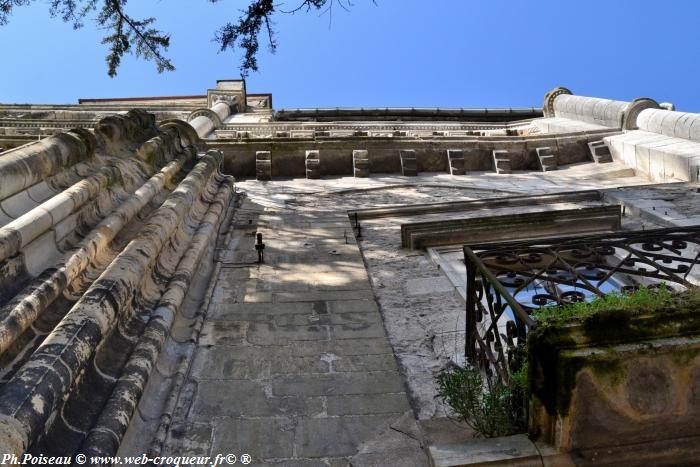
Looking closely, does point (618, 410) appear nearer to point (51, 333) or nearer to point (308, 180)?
point (51, 333)

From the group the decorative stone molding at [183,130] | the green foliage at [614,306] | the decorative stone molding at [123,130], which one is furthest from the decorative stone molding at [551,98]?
the green foliage at [614,306]

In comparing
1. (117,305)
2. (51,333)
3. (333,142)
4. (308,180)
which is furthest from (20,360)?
(333,142)

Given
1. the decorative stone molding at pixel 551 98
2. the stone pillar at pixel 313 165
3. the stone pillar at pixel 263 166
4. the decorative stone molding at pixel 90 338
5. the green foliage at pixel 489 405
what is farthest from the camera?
the decorative stone molding at pixel 551 98

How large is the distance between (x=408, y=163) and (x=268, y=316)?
277 inches

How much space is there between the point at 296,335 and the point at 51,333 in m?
1.87

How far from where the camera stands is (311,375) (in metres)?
4.07

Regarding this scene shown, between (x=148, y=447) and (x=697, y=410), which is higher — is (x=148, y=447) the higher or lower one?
the lower one

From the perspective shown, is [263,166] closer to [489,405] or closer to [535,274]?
[535,274]

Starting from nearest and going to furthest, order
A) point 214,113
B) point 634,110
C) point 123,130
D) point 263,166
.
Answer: point 123,130 → point 263,166 → point 634,110 → point 214,113

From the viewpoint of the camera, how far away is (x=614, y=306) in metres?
2.95

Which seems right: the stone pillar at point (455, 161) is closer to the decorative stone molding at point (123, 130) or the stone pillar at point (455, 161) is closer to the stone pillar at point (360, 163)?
the stone pillar at point (360, 163)

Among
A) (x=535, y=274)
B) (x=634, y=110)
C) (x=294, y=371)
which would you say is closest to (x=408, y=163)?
(x=634, y=110)

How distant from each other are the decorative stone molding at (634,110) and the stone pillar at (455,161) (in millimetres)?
3806

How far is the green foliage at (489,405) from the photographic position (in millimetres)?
3115
